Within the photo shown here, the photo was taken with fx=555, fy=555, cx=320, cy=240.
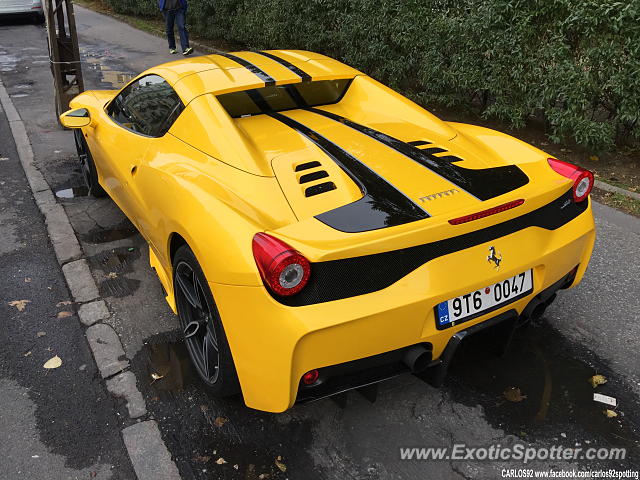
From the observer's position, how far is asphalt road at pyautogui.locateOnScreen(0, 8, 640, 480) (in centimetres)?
247

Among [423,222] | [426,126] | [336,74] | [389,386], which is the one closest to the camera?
[423,222]

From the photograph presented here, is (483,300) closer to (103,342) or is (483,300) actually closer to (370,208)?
(370,208)

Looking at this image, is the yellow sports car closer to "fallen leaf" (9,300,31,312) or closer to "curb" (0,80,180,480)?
"curb" (0,80,180,480)

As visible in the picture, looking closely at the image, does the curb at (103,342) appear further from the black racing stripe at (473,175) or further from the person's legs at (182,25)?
the person's legs at (182,25)

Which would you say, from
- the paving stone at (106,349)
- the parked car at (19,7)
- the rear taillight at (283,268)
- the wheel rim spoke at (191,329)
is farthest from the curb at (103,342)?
the parked car at (19,7)

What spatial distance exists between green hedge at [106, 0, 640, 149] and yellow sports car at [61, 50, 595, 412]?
8.81ft

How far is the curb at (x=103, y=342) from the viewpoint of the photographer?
2498 millimetres

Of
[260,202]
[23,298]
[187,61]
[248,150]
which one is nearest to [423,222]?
[260,202]

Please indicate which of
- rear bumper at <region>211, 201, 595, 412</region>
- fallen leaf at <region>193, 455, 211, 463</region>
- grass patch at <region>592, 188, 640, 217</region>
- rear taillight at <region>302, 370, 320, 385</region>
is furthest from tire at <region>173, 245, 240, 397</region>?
grass patch at <region>592, 188, 640, 217</region>

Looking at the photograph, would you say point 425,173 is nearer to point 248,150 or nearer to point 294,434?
point 248,150

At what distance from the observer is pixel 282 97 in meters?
3.41

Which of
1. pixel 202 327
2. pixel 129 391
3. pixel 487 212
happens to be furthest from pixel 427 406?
pixel 129 391

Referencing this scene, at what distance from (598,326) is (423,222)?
5.88 feet

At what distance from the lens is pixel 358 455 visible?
8.20 ft
